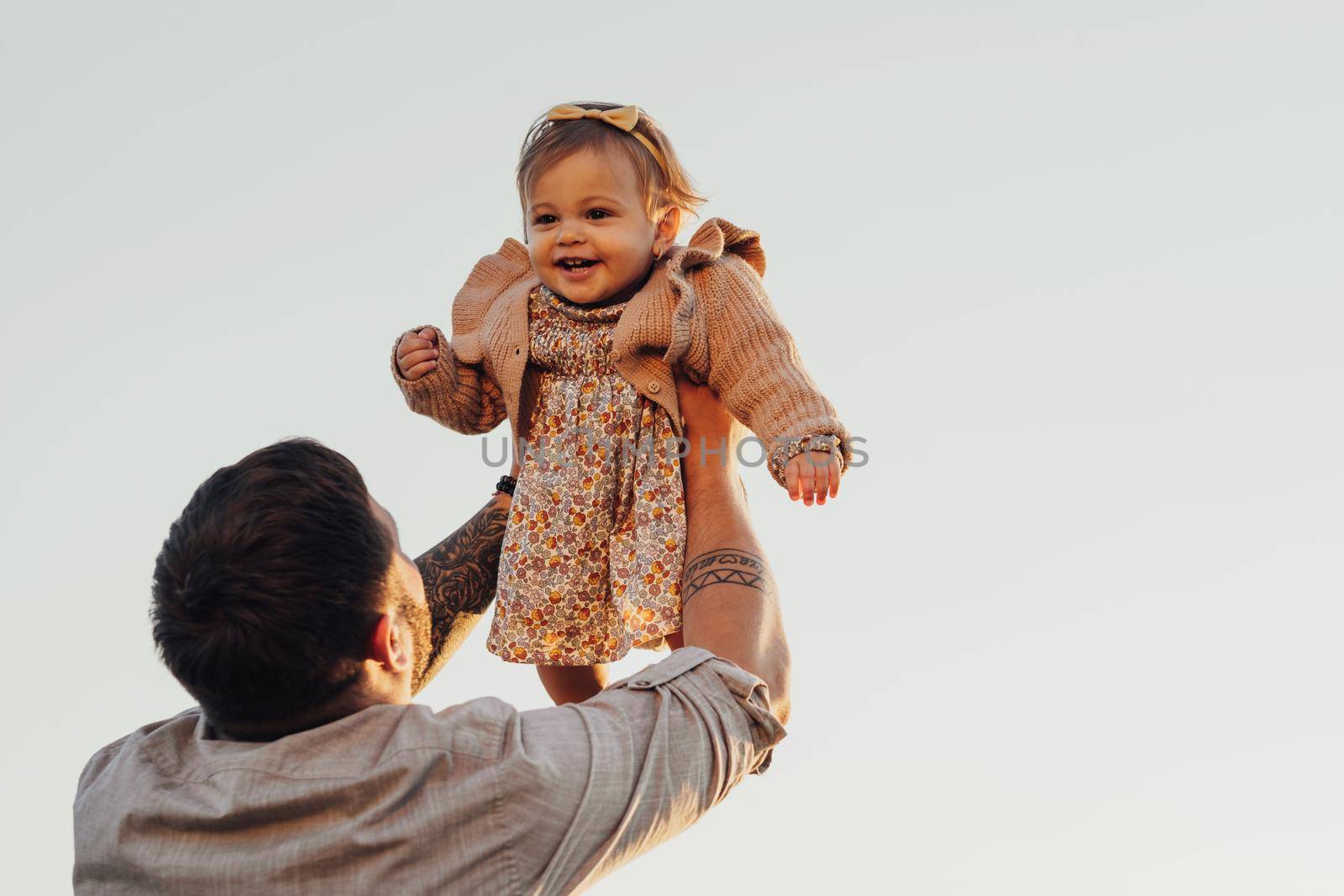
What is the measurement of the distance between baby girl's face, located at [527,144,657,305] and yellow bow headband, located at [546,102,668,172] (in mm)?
93

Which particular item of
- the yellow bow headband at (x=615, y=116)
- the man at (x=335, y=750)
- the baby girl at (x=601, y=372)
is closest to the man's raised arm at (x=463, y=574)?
→ the baby girl at (x=601, y=372)

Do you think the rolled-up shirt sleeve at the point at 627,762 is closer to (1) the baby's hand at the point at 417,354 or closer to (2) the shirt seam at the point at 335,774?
(2) the shirt seam at the point at 335,774

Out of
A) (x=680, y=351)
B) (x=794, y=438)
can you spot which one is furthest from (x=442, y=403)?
(x=794, y=438)

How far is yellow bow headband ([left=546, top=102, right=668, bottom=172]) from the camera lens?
3.78 m

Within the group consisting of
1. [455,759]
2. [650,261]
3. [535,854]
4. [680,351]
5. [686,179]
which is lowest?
[535,854]

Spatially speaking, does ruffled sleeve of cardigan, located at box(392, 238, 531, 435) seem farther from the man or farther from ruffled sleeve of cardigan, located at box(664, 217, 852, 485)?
the man

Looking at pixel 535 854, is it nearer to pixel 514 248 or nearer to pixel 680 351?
pixel 680 351

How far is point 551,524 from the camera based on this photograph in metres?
3.70

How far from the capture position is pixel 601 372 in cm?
378

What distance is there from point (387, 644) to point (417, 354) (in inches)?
59.1

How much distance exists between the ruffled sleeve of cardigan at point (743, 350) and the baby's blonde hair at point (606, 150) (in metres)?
0.17

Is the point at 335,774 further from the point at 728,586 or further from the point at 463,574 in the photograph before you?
the point at 463,574

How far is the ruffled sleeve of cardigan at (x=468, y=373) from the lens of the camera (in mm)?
3873

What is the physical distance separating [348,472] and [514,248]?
1.79 m
